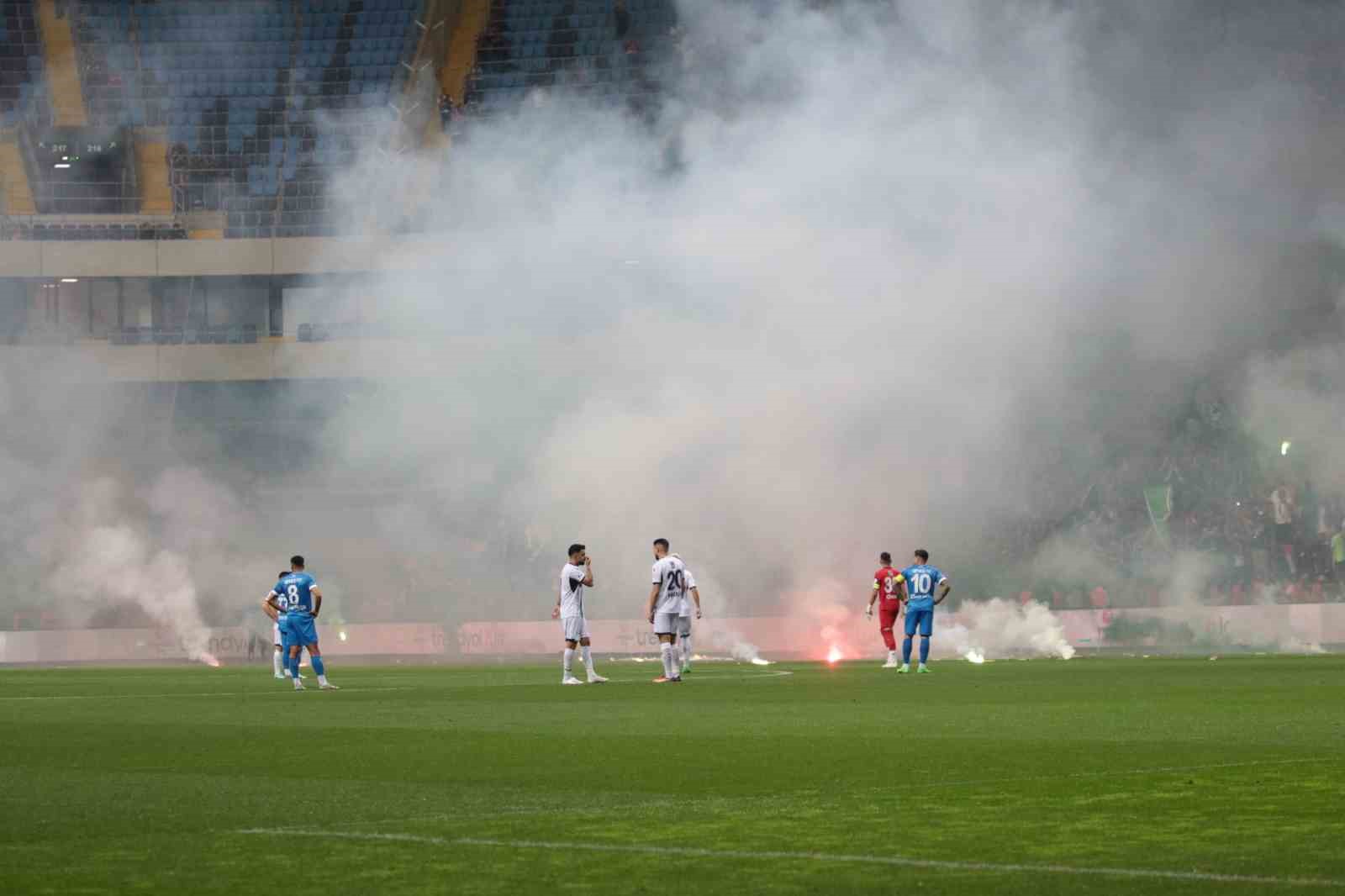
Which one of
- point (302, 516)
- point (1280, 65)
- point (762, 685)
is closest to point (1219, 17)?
point (1280, 65)

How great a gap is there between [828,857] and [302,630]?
17.7 m

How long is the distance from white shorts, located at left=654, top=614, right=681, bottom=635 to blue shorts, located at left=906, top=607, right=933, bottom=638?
346cm

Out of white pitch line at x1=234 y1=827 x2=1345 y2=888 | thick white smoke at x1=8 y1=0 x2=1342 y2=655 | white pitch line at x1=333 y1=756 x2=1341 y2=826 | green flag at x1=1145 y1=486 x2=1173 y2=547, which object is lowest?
white pitch line at x1=234 y1=827 x2=1345 y2=888

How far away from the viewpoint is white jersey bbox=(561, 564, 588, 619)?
24.0m

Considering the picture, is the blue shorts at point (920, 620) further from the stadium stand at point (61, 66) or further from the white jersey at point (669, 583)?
the stadium stand at point (61, 66)

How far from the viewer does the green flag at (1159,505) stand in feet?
127

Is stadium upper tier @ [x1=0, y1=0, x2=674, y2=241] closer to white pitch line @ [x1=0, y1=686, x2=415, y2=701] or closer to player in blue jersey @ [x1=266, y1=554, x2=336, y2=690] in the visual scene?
player in blue jersey @ [x1=266, y1=554, x2=336, y2=690]

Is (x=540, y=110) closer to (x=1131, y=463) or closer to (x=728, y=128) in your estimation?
(x=728, y=128)

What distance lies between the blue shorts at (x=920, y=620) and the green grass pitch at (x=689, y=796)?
24.2 ft

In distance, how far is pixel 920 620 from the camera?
86.4ft

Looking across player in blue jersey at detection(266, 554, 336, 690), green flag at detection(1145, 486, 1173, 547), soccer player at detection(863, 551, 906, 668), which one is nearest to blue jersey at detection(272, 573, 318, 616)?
player in blue jersey at detection(266, 554, 336, 690)

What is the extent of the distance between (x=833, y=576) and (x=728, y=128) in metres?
8.08

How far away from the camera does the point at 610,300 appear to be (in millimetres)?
37094

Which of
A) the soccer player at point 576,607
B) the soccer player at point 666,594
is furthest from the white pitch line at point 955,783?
the soccer player at point 666,594
